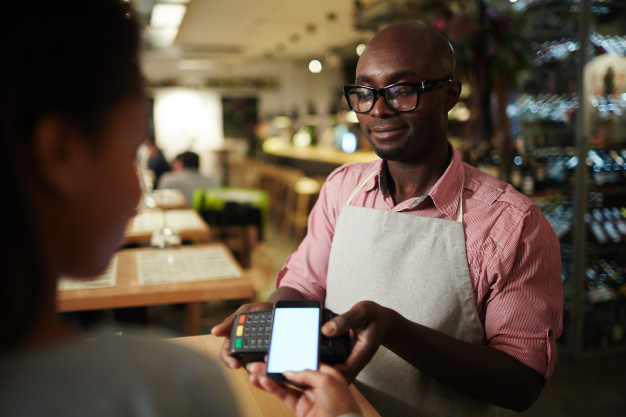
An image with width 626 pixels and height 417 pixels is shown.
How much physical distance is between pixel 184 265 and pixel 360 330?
180 centimetres

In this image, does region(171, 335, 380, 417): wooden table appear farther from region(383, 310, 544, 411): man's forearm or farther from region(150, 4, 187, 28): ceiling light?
region(150, 4, 187, 28): ceiling light

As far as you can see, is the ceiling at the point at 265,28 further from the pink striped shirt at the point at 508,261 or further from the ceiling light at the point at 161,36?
the pink striped shirt at the point at 508,261

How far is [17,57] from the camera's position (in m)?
0.43

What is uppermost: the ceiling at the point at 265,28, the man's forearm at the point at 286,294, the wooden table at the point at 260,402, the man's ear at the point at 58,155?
the ceiling at the point at 265,28

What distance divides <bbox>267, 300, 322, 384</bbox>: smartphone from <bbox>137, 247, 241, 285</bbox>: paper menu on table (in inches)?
55.9

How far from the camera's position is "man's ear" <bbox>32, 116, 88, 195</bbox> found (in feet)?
1.46

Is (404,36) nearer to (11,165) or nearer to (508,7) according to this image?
(11,165)

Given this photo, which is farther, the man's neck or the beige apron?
the man's neck

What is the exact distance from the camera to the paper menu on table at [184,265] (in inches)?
96.6

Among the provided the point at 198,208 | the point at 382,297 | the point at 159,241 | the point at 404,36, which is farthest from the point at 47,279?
the point at 198,208

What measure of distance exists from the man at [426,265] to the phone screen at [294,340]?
4 cm

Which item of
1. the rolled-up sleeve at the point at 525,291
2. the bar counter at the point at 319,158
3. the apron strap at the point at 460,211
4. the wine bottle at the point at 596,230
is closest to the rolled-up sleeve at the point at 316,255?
the apron strap at the point at 460,211

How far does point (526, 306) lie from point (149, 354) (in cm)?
93

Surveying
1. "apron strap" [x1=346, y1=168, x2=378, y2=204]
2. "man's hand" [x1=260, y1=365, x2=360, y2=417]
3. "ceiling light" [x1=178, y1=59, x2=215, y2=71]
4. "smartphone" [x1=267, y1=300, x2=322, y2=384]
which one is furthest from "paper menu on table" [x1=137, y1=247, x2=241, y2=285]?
"ceiling light" [x1=178, y1=59, x2=215, y2=71]
